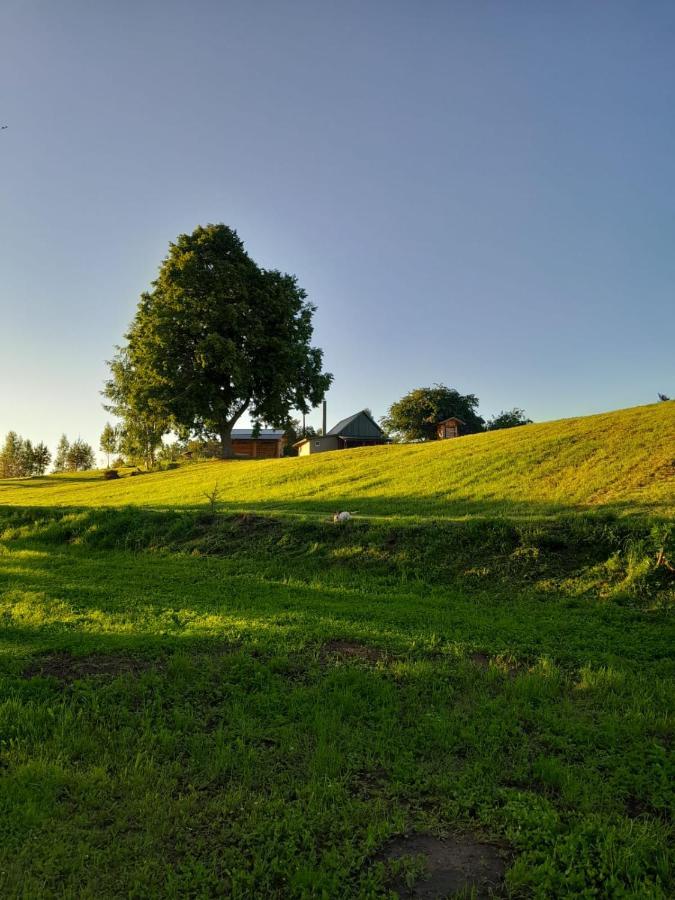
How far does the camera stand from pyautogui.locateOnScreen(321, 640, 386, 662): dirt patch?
21.1 feet

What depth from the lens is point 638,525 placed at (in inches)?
393

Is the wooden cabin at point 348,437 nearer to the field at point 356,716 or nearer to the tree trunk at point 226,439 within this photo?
the tree trunk at point 226,439

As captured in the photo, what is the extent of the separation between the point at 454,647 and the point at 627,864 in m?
3.59

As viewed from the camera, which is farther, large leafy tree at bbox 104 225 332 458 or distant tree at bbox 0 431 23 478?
distant tree at bbox 0 431 23 478

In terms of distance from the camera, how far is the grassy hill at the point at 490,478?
1409 centimetres

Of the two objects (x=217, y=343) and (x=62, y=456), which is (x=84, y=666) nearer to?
(x=217, y=343)

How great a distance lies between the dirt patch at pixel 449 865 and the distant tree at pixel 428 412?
268 ft

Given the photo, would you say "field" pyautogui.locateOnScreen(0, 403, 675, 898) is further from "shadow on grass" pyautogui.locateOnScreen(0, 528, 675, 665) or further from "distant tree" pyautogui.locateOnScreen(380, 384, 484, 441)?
"distant tree" pyautogui.locateOnScreen(380, 384, 484, 441)

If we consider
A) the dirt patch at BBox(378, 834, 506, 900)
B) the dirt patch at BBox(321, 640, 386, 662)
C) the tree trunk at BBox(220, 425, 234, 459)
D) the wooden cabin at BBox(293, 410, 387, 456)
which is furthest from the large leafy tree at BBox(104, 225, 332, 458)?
the dirt patch at BBox(378, 834, 506, 900)

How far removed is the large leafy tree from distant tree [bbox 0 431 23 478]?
231 ft

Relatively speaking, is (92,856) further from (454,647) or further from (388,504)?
(388,504)

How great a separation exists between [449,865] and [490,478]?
15.4m

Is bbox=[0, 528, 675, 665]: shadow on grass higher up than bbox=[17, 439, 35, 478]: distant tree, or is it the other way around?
bbox=[17, 439, 35, 478]: distant tree

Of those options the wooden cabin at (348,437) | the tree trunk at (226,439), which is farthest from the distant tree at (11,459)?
the tree trunk at (226,439)
